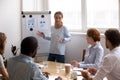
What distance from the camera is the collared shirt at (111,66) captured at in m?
2.24

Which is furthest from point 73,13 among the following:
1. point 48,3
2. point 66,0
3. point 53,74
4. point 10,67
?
point 10,67

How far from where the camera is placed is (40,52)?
514 centimetres

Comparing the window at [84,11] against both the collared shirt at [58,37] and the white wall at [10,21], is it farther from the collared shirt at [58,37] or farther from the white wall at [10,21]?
the collared shirt at [58,37]

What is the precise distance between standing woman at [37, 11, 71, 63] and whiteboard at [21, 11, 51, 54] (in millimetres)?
291

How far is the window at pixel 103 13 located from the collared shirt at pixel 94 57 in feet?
5.11

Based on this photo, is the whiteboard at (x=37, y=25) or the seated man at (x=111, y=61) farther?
the whiteboard at (x=37, y=25)

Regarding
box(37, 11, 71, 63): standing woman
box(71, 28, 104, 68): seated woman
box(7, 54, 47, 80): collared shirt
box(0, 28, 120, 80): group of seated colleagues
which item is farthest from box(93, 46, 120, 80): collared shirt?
box(37, 11, 71, 63): standing woman

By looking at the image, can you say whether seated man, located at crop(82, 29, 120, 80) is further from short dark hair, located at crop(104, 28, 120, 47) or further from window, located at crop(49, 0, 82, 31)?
window, located at crop(49, 0, 82, 31)

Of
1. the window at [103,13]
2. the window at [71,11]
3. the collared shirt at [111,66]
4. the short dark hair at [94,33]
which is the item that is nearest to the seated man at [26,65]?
the collared shirt at [111,66]

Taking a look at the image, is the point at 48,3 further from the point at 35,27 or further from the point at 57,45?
the point at 57,45

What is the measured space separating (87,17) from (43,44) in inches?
47.3

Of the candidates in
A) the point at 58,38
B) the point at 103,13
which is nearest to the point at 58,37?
the point at 58,38

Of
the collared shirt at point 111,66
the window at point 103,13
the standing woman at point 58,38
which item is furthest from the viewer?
the window at point 103,13

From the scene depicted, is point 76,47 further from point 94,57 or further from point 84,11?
point 94,57
